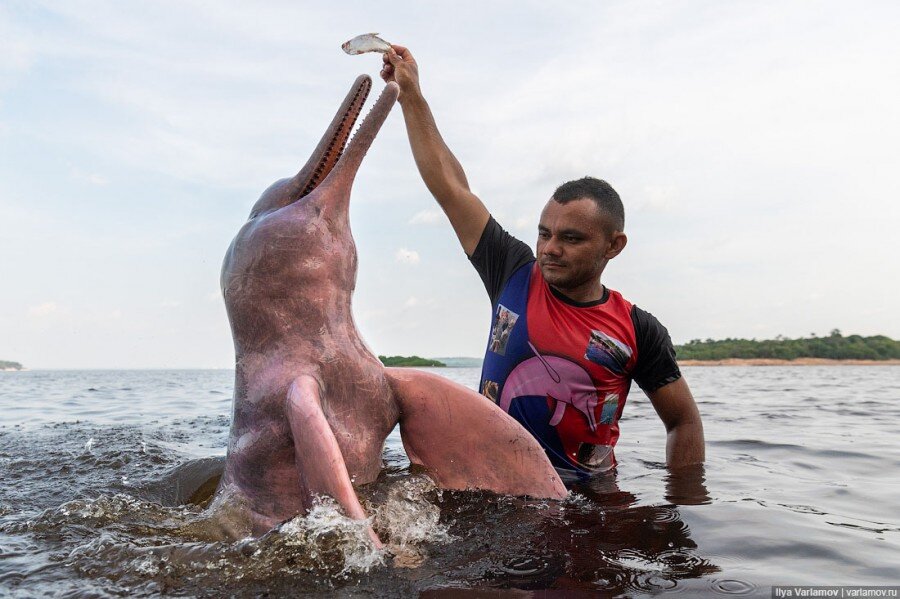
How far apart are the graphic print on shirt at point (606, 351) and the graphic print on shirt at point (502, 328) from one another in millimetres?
527

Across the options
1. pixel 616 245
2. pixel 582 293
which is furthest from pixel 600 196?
pixel 582 293

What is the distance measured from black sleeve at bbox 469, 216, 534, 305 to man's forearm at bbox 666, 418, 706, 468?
1615 millimetres

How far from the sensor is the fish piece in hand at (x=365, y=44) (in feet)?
13.4

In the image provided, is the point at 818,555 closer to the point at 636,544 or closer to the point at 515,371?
the point at 636,544

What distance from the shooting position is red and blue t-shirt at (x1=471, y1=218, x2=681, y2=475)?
15.2 feet

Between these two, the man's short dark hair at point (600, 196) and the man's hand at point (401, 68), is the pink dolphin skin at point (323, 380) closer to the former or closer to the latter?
the man's hand at point (401, 68)

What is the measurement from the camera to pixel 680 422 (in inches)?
201

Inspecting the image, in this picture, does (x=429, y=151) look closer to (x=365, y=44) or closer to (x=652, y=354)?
(x=365, y=44)

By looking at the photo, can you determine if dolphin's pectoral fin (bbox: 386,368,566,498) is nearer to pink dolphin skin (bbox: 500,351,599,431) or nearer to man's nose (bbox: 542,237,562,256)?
pink dolphin skin (bbox: 500,351,599,431)

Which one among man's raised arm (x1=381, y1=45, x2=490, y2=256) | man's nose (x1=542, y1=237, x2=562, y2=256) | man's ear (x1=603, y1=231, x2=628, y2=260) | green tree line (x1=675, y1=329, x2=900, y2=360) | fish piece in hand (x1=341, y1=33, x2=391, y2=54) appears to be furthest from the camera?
green tree line (x1=675, y1=329, x2=900, y2=360)

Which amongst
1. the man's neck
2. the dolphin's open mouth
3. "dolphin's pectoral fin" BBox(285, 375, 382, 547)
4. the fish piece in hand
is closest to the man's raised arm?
the fish piece in hand

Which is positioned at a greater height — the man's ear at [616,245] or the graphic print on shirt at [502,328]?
the man's ear at [616,245]

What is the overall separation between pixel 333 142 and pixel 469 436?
64.1 inches

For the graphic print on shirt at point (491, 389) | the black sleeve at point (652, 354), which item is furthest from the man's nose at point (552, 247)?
the graphic print on shirt at point (491, 389)
